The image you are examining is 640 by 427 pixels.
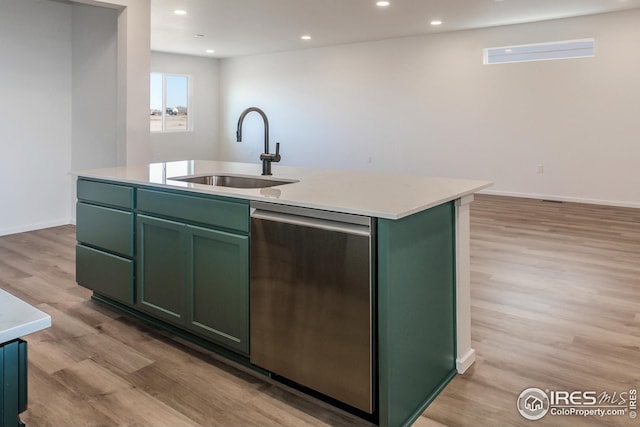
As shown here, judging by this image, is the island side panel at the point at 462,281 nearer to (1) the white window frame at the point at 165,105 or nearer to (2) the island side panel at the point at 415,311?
(2) the island side panel at the point at 415,311

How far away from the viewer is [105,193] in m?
2.84

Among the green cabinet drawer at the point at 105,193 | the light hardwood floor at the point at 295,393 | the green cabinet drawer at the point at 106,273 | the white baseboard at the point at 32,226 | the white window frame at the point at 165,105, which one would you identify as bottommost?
the light hardwood floor at the point at 295,393

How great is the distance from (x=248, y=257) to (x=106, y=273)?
1.26m

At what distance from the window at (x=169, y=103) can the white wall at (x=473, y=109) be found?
1.61m

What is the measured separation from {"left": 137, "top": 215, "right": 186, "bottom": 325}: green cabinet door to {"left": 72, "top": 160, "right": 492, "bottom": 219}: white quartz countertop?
231 mm

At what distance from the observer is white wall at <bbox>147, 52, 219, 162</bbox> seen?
10.3 metres

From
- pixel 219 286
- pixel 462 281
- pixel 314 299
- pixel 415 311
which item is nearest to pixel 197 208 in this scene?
pixel 219 286

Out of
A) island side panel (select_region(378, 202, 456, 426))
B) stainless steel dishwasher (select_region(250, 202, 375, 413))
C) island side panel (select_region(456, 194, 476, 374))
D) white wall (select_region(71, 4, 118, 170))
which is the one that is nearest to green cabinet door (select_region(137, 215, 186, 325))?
stainless steel dishwasher (select_region(250, 202, 375, 413))

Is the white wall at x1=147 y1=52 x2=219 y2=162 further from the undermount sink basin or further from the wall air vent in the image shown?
the undermount sink basin

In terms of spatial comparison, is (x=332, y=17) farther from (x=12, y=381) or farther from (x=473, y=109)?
(x=12, y=381)

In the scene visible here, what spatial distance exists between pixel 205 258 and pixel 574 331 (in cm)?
200

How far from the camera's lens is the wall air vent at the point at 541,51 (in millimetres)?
6648

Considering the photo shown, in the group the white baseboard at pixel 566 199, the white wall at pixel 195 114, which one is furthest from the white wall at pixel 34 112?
the white baseboard at pixel 566 199

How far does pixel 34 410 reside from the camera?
190 cm
